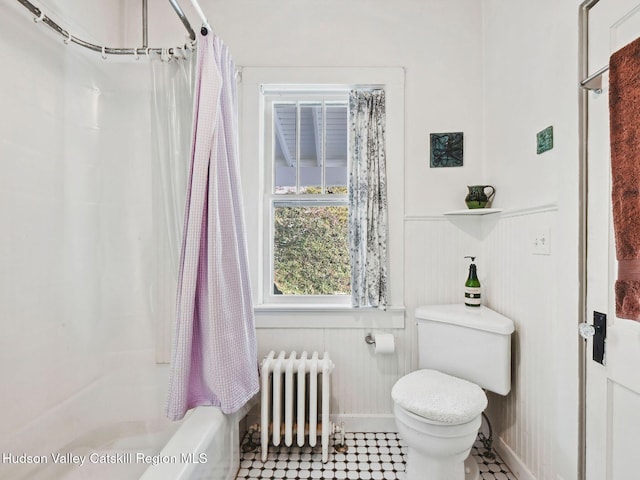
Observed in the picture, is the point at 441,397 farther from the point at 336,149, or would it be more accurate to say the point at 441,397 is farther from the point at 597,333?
the point at 336,149

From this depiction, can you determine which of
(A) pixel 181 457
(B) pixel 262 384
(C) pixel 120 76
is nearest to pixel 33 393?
(A) pixel 181 457

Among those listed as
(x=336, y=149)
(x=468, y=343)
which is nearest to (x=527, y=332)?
(x=468, y=343)

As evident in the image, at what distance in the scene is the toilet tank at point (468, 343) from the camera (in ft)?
4.80

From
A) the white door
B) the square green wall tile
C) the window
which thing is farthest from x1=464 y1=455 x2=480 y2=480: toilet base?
the square green wall tile

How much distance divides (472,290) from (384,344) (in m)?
0.59

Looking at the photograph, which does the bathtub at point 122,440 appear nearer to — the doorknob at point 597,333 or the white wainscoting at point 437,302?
the white wainscoting at point 437,302

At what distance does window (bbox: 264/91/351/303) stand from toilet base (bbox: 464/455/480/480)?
3.50 feet

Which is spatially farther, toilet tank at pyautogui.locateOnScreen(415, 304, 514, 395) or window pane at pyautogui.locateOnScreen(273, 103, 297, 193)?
window pane at pyautogui.locateOnScreen(273, 103, 297, 193)

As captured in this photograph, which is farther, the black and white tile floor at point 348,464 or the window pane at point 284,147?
the window pane at point 284,147

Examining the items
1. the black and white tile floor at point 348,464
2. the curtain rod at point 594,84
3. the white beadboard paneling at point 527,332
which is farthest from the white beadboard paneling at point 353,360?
the curtain rod at point 594,84

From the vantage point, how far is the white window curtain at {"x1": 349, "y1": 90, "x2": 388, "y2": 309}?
179 cm

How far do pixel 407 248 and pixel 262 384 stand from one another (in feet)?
3.71

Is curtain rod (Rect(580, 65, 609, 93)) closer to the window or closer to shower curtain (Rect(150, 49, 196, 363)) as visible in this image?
Answer: the window

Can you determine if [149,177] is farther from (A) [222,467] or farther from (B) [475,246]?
(B) [475,246]
